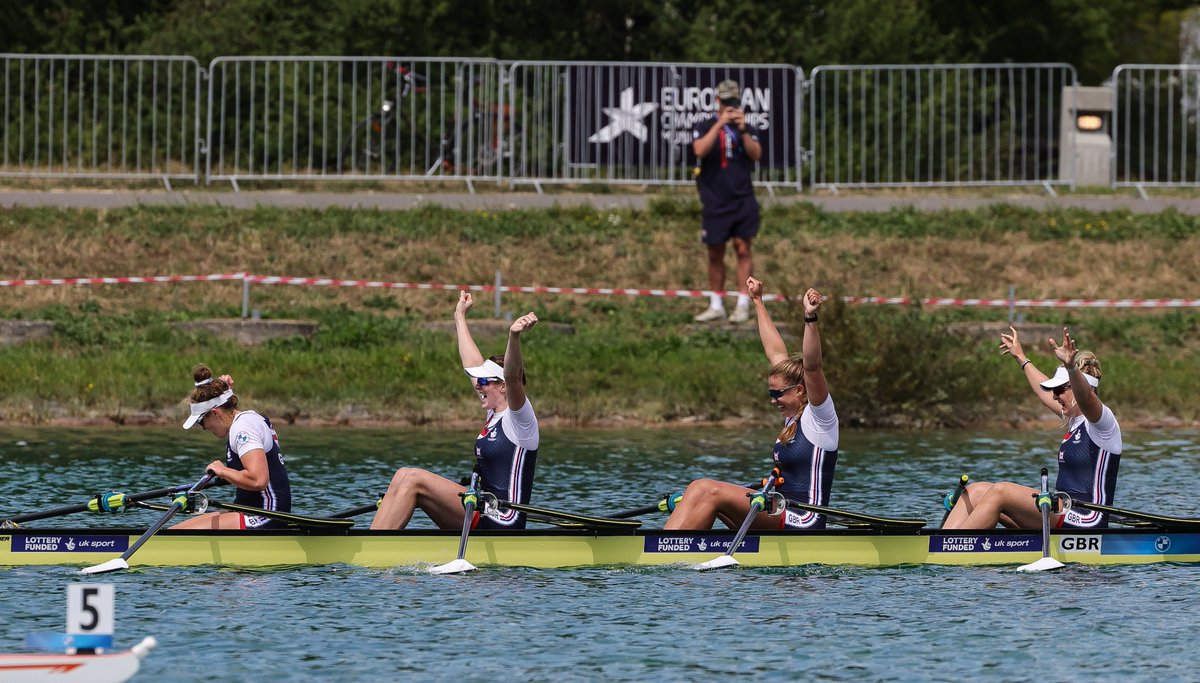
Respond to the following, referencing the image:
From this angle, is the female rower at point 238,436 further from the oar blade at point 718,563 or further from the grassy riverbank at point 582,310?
the grassy riverbank at point 582,310

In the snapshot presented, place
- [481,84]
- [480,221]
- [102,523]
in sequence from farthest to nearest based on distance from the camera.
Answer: [481,84] → [480,221] → [102,523]

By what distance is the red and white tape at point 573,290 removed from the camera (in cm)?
2220

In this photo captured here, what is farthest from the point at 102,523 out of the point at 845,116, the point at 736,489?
the point at 845,116

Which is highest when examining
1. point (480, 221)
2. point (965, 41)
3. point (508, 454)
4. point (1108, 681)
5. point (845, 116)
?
point (965, 41)

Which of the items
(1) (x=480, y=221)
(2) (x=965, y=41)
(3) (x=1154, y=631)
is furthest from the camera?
(2) (x=965, y=41)

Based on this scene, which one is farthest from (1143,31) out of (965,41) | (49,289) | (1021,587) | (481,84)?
(1021,587)

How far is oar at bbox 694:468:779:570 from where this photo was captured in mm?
12398

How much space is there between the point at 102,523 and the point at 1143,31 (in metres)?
33.5

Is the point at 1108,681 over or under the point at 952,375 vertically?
under

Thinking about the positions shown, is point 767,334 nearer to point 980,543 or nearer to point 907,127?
point 980,543

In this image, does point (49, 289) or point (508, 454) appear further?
point (49, 289)

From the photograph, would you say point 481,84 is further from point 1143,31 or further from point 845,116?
point 1143,31

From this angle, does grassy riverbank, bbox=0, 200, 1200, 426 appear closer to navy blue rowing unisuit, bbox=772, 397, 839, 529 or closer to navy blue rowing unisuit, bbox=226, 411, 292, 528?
navy blue rowing unisuit, bbox=226, 411, 292, 528

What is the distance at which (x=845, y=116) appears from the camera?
28.7m
